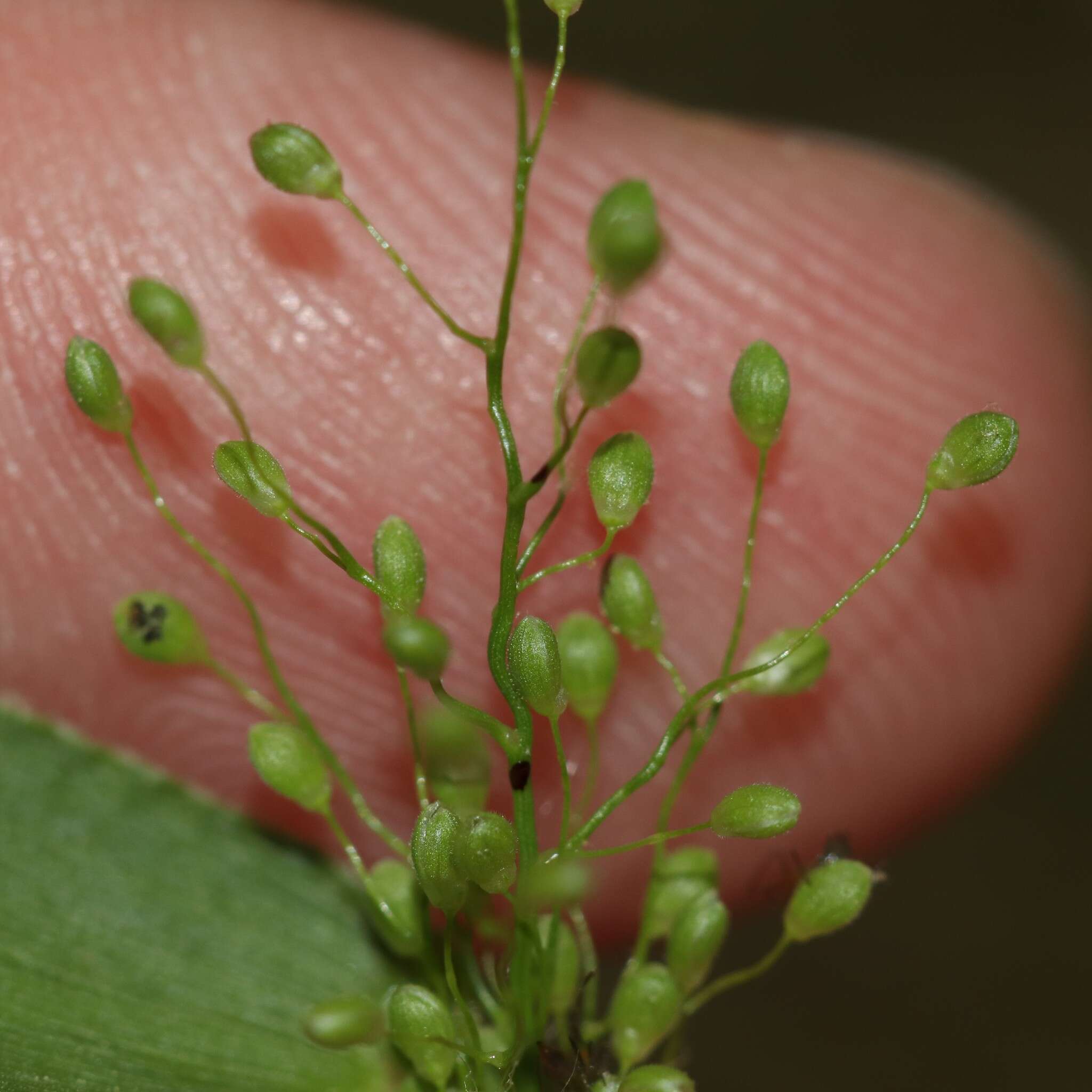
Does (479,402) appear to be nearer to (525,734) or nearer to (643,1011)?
(525,734)

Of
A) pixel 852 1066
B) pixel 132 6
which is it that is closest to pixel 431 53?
pixel 132 6

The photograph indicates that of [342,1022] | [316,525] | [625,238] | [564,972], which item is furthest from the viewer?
[564,972]

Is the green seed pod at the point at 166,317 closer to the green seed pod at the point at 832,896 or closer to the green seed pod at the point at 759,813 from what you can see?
the green seed pod at the point at 759,813

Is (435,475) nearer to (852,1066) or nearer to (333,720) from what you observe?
(333,720)

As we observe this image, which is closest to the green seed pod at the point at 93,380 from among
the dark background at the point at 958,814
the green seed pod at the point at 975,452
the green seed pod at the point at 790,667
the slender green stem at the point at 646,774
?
the slender green stem at the point at 646,774

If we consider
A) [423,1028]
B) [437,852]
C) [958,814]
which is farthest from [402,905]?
[958,814]

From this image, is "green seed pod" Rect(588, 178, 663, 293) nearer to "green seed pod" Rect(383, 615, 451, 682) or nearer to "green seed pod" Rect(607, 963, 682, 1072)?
"green seed pod" Rect(383, 615, 451, 682)
